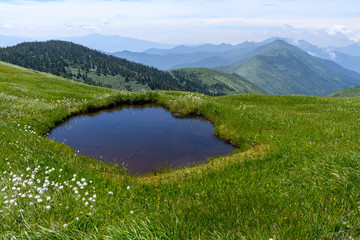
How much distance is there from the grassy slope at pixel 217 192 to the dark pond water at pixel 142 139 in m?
1.26

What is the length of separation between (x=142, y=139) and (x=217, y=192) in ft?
25.1

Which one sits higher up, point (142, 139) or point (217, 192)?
point (142, 139)

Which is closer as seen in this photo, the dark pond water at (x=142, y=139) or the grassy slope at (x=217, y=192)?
the grassy slope at (x=217, y=192)

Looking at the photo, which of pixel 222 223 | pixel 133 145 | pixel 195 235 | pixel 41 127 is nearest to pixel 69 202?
pixel 195 235

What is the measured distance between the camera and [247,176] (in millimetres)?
7699

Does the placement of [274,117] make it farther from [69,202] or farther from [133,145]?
[69,202]

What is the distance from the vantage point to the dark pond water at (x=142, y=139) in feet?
35.5

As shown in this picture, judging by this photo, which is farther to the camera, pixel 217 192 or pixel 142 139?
pixel 142 139

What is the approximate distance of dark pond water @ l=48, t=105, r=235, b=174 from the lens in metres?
10.8

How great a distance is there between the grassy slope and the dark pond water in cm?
126

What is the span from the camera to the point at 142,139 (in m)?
13.1

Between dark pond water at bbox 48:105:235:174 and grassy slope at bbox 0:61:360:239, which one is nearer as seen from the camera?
grassy slope at bbox 0:61:360:239

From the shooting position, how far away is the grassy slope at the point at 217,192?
12.9ft

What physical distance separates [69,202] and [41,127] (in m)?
11.2
